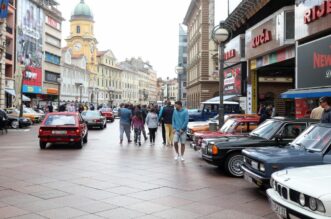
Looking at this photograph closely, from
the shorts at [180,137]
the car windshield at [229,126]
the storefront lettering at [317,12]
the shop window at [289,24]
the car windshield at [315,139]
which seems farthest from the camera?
the shop window at [289,24]

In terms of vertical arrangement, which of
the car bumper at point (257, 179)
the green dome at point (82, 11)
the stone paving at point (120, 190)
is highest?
the green dome at point (82, 11)

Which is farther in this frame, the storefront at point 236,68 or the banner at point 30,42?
the banner at point 30,42

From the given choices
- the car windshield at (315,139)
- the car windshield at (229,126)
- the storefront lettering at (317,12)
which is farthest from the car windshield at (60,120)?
the storefront lettering at (317,12)

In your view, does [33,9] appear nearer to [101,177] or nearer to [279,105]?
[279,105]

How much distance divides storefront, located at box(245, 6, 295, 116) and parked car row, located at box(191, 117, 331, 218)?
10379mm

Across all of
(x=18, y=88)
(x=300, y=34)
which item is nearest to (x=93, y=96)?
(x=18, y=88)

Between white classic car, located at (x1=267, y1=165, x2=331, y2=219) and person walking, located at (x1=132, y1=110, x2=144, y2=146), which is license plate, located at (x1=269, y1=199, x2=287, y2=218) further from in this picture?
person walking, located at (x1=132, y1=110, x2=144, y2=146)

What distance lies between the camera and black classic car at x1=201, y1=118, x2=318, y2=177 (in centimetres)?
993

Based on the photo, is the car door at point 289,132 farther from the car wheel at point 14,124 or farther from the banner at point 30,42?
the banner at point 30,42

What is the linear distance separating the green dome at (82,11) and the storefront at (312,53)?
8679 centimetres

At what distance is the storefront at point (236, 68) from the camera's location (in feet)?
102

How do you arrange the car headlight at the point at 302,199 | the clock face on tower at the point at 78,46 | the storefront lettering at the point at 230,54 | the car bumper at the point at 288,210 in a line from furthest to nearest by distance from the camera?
the clock face on tower at the point at 78,46 → the storefront lettering at the point at 230,54 → the car headlight at the point at 302,199 → the car bumper at the point at 288,210

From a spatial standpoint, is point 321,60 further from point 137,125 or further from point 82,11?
point 82,11

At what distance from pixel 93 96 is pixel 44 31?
36298 millimetres
